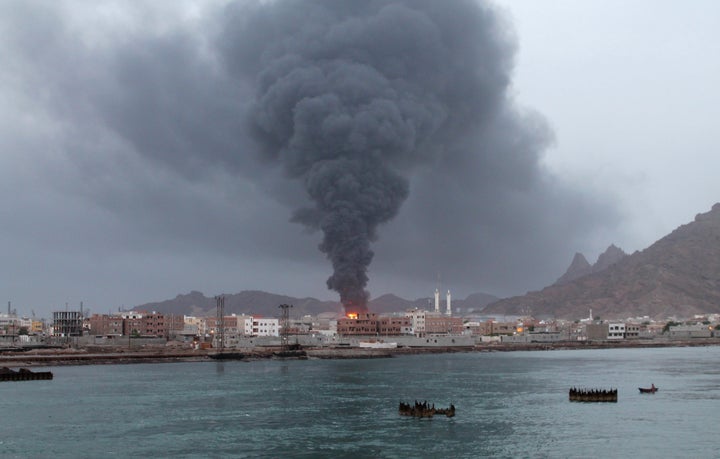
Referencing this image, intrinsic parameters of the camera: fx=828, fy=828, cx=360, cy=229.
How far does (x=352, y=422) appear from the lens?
2221 inches

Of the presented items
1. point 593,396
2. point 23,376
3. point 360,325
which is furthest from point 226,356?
point 593,396

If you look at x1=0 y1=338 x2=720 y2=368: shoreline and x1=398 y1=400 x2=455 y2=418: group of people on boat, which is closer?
x1=398 y1=400 x2=455 y2=418: group of people on boat

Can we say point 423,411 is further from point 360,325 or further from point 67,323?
point 67,323

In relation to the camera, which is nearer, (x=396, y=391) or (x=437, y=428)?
(x=437, y=428)

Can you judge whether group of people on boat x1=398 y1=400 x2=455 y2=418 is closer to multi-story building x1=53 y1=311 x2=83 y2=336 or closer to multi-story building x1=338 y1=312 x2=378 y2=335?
multi-story building x1=338 y1=312 x2=378 y2=335

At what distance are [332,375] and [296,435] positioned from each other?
51.8 meters

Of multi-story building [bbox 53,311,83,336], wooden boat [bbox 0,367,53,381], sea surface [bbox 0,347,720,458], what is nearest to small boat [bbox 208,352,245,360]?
sea surface [bbox 0,347,720,458]

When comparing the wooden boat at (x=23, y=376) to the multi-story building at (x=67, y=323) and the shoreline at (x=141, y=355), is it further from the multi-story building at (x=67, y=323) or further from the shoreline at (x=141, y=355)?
the multi-story building at (x=67, y=323)

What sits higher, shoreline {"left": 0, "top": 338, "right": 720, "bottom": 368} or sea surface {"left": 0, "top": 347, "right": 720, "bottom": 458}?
shoreline {"left": 0, "top": 338, "right": 720, "bottom": 368}

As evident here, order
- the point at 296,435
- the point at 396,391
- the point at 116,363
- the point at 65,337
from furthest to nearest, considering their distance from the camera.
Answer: the point at 65,337 < the point at 116,363 < the point at 396,391 < the point at 296,435

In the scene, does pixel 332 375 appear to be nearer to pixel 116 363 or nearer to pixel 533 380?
pixel 533 380

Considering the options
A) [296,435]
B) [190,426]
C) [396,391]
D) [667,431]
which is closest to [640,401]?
[667,431]

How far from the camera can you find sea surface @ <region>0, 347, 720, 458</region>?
46.6 meters

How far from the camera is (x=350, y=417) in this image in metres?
59.1
